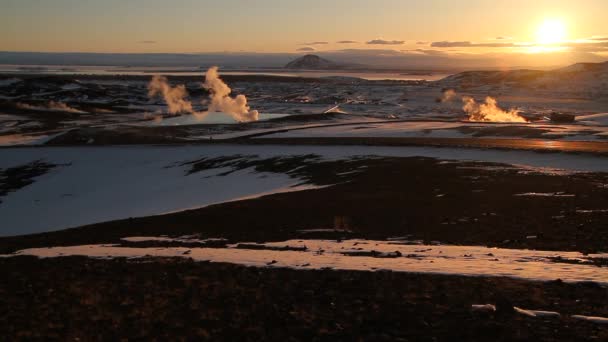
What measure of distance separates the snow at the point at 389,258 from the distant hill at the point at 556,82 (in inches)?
3707

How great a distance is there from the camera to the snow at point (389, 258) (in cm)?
1088

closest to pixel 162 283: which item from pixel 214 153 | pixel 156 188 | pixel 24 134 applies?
pixel 156 188

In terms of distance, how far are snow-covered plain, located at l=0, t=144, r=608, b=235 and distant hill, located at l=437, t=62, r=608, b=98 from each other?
76.6 m

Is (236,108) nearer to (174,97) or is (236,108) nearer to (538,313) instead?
(174,97)

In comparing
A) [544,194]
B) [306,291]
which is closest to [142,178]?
[544,194]

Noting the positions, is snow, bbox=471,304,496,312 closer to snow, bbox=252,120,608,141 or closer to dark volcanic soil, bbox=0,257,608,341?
dark volcanic soil, bbox=0,257,608,341

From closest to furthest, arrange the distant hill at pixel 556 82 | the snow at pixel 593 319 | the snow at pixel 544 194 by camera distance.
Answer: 1. the snow at pixel 593 319
2. the snow at pixel 544 194
3. the distant hill at pixel 556 82

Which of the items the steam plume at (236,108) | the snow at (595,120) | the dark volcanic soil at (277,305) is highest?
the dark volcanic soil at (277,305)

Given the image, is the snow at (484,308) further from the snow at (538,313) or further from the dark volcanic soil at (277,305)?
the snow at (538,313)

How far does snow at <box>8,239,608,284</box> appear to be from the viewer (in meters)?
10.9

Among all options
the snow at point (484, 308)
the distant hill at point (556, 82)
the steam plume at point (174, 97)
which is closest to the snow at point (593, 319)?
the snow at point (484, 308)

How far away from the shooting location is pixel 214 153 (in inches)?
1401

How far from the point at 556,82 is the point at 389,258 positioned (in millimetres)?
112372

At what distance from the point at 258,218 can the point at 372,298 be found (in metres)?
9.47
